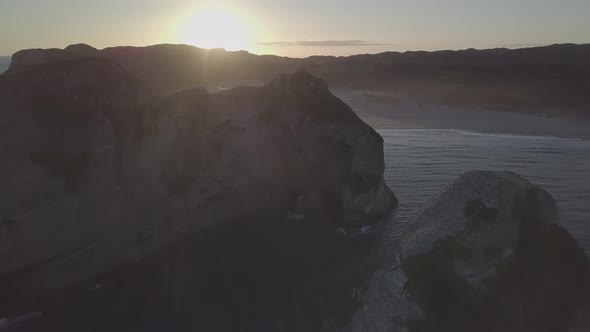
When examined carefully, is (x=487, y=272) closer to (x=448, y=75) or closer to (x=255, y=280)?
(x=255, y=280)

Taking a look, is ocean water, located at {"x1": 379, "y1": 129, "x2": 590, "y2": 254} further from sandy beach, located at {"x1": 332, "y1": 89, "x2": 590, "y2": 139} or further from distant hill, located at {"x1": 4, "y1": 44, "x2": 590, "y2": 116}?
distant hill, located at {"x1": 4, "y1": 44, "x2": 590, "y2": 116}

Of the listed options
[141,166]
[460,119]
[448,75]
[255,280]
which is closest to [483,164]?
[255,280]

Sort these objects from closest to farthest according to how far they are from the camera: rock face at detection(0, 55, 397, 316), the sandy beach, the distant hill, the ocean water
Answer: rock face at detection(0, 55, 397, 316)
the ocean water
the sandy beach
the distant hill

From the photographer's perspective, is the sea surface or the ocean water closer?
the sea surface

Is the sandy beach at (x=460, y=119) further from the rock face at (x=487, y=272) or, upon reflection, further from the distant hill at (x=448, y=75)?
the rock face at (x=487, y=272)

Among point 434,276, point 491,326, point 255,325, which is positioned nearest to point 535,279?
Result: point 491,326

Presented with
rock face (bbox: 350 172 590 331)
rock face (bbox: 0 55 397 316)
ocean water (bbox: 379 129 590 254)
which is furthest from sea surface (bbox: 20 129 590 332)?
rock face (bbox: 350 172 590 331)

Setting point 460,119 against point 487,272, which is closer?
point 487,272
